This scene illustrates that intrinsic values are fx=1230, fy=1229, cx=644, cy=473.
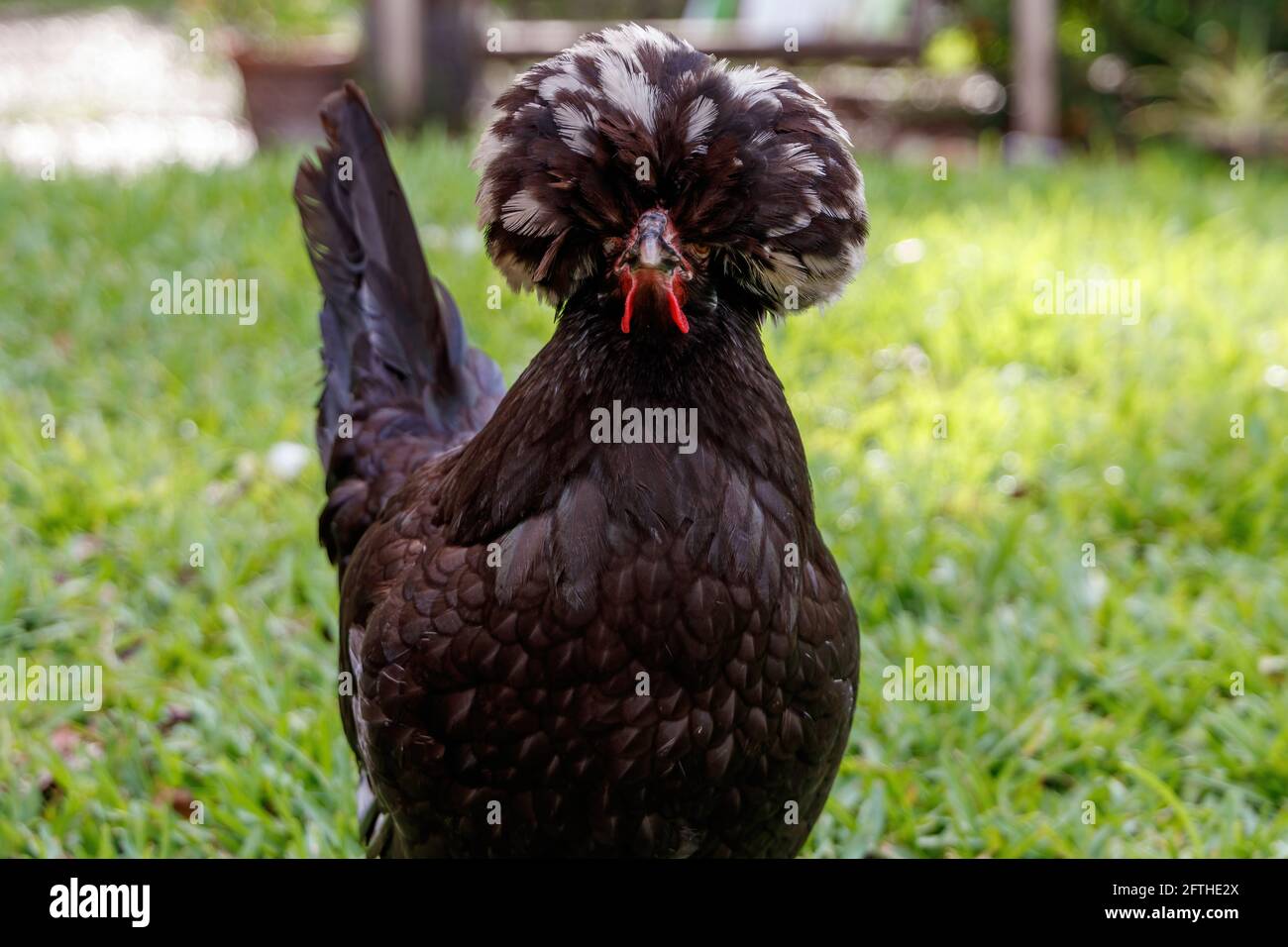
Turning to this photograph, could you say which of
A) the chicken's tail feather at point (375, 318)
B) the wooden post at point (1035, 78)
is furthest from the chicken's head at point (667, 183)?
the wooden post at point (1035, 78)

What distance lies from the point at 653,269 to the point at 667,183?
14cm

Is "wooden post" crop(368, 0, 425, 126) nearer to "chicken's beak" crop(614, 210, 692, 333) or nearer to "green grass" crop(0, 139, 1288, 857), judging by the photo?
"green grass" crop(0, 139, 1288, 857)

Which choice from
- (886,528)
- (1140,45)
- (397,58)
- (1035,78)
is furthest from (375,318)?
(1140,45)

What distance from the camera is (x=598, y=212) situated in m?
1.66

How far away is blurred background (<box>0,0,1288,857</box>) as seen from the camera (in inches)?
109

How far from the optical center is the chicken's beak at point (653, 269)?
1.58 metres

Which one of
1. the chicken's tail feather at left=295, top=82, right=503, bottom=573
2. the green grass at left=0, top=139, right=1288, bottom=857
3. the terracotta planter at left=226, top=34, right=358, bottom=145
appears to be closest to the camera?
the chicken's tail feather at left=295, top=82, right=503, bottom=573

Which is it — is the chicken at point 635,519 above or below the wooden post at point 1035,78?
below

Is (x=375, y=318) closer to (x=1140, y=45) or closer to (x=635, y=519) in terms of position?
(x=635, y=519)

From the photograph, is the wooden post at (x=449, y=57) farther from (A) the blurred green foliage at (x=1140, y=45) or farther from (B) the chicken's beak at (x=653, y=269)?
(B) the chicken's beak at (x=653, y=269)

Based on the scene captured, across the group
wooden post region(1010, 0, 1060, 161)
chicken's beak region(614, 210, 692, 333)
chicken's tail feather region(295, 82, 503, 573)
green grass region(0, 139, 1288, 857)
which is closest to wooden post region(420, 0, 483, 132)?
green grass region(0, 139, 1288, 857)

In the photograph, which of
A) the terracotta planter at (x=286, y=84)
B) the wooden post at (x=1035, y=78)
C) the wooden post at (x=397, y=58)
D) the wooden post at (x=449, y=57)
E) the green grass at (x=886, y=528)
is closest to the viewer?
the green grass at (x=886, y=528)

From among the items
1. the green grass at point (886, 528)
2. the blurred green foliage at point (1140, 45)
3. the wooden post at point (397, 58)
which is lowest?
the green grass at point (886, 528)

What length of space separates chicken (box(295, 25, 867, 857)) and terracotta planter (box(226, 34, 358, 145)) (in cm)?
637
